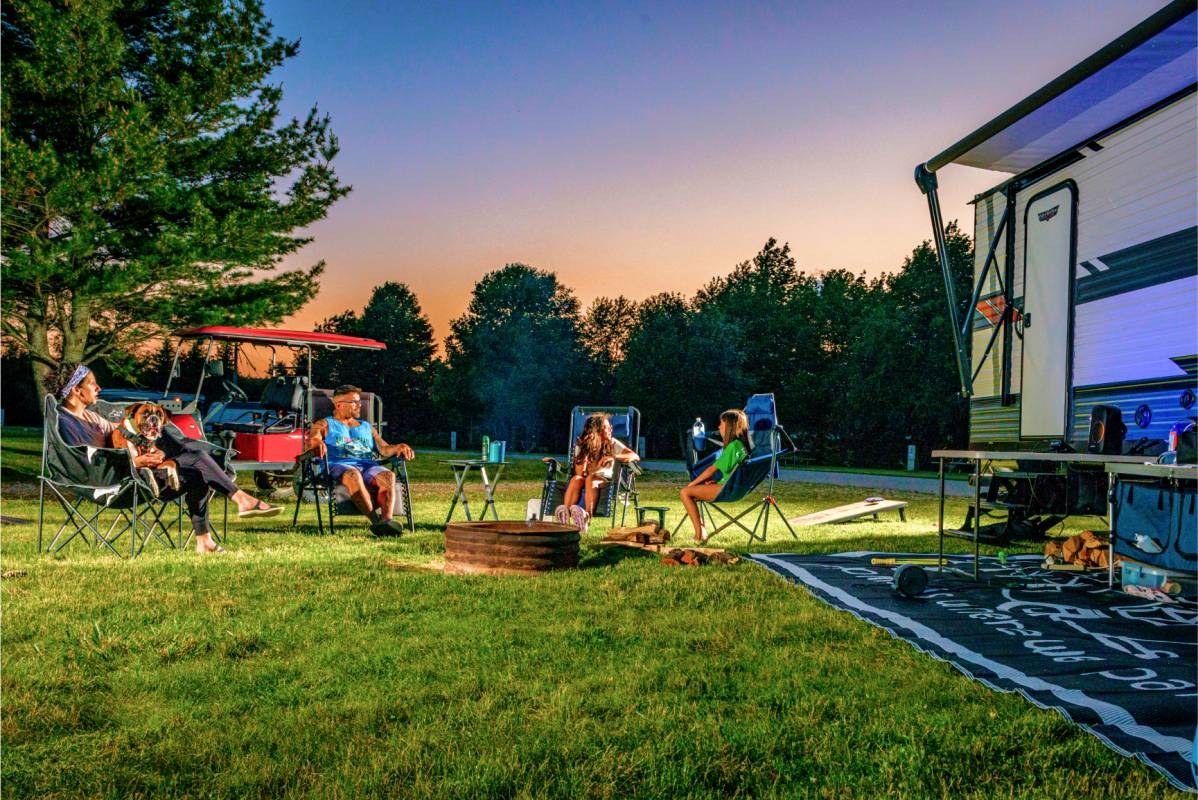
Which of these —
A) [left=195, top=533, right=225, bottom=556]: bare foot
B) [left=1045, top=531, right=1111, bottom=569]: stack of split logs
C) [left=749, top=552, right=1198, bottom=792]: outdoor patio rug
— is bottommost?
[left=195, top=533, right=225, bottom=556]: bare foot

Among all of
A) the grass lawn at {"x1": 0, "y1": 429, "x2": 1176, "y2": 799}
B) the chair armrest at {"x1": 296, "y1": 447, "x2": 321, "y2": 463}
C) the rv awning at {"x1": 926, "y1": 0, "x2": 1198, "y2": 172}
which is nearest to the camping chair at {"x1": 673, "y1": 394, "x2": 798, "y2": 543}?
the grass lawn at {"x1": 0, "y1": 429, "x2": 1176, "y2": 799}

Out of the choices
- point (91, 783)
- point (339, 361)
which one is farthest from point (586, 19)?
point (339, 361)

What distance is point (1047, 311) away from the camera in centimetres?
562

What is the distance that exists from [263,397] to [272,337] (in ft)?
2.23

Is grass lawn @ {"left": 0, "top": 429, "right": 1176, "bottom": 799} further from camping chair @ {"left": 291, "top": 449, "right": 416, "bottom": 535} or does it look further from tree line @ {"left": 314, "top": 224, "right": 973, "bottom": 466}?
tree line @ {"left": 314, "top": 224, "right": 973, "bottom": 466}

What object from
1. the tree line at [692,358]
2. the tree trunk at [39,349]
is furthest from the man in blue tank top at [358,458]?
the tree line at [692,358]

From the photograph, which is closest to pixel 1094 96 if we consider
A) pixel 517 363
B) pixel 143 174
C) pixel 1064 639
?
pixel 1064 639

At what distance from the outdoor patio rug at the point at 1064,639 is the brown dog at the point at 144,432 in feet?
12.2

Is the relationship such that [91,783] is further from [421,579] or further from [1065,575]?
[1065,575]

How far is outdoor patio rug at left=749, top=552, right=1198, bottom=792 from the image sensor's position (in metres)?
2.45

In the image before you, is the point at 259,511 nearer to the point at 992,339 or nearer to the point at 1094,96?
the point at 992,339

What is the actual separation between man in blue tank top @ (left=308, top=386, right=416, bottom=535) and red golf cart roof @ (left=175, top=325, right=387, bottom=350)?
8.38 feet

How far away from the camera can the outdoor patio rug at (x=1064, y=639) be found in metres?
2.45

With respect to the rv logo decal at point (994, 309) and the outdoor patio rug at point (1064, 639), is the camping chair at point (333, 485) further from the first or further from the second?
the rv logo decal at point (994, 309)
